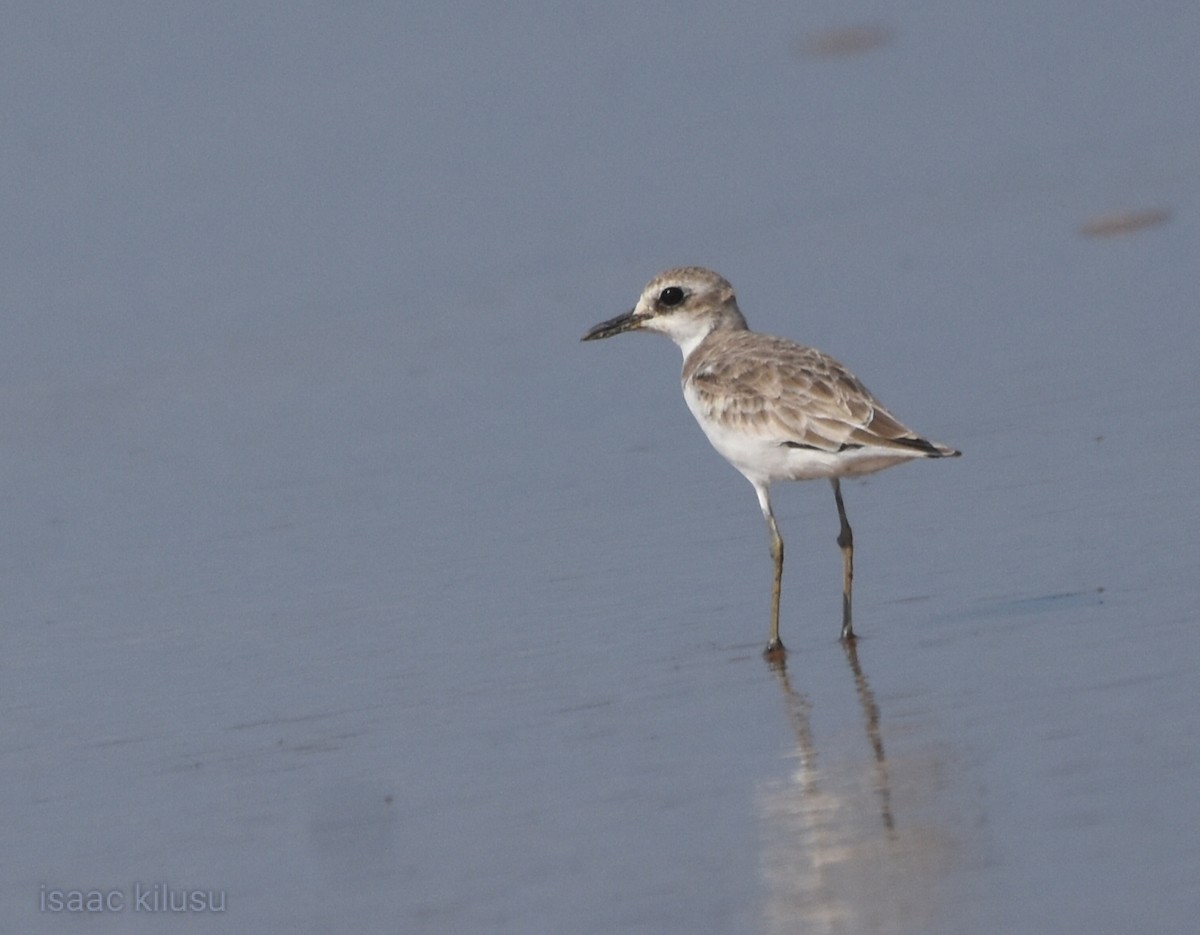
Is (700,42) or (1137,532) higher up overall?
(700,42)

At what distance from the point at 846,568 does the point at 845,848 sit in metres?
2.78

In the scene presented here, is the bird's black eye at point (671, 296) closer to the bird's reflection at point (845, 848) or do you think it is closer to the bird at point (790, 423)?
the bird at point (790, 423)

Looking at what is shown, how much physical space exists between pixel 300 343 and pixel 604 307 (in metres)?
1.99

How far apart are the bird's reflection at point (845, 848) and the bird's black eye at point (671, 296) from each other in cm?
340

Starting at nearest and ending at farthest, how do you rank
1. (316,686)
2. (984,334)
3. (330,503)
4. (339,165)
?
(316,686)
(330,503)
(984,334)
(339,165)

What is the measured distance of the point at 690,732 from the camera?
766 cm

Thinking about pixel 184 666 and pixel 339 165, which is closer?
pixel 184 666

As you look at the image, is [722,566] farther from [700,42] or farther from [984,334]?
[700,42]

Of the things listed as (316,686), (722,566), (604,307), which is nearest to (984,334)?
(604,307)

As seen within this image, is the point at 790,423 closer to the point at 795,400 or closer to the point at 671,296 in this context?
the point at 795,400

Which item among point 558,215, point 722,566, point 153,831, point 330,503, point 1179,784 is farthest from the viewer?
point 558,215

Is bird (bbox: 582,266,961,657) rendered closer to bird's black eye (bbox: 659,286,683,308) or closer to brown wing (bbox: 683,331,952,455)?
brown wing (bbox: 683,331,952,455)

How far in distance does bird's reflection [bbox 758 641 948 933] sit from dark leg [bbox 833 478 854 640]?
1.26 m

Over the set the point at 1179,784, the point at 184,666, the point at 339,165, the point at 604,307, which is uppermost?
the point at 339,165
